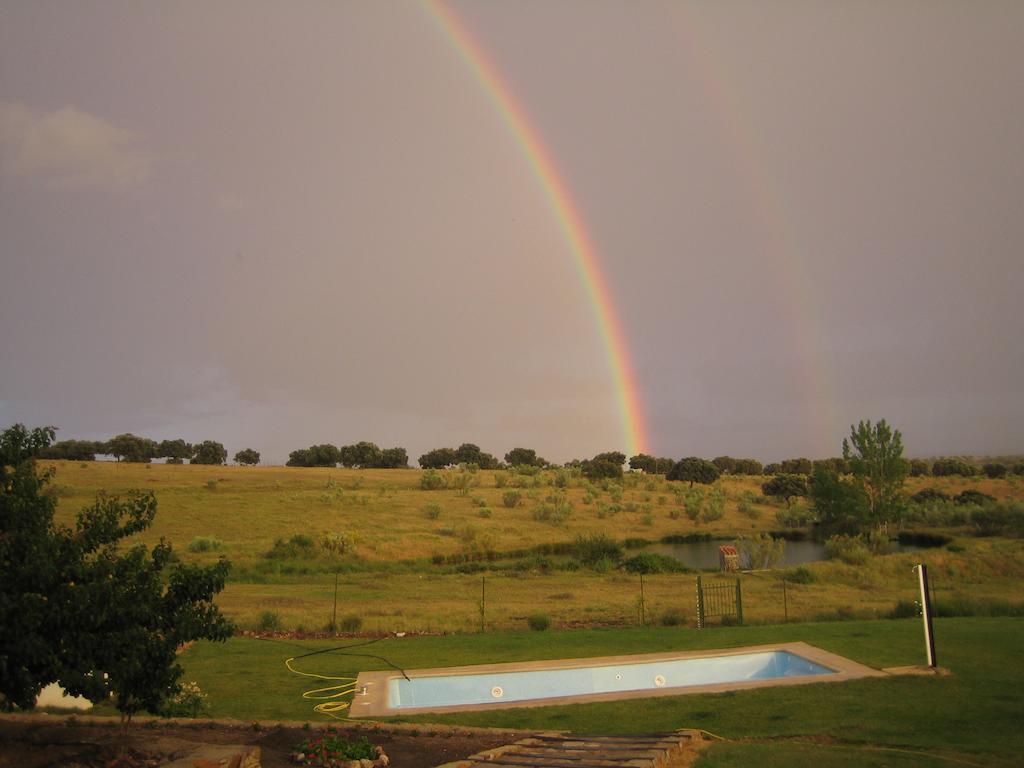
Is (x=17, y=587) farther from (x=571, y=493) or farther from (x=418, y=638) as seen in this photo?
(x=571, y=493)

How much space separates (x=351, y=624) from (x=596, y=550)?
25.8m

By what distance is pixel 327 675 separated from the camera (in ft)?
52.0

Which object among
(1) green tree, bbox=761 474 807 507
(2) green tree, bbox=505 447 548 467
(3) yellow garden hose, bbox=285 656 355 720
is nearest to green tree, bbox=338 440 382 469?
(2) green tree, bbox=505 447 548 467

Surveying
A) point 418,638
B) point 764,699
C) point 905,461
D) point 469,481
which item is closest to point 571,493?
point 469,481

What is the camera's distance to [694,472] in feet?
342

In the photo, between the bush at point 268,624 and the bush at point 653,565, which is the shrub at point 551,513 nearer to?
the bush at point 653,565

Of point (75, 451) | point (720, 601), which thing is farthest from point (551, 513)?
point (75, 451)

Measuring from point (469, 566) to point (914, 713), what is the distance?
33.5 metres

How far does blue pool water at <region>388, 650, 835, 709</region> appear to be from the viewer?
1501 centimetres

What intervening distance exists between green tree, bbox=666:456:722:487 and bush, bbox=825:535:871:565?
2200 inches

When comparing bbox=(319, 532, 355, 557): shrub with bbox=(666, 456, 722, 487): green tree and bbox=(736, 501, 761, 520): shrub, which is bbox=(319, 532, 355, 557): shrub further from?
bbox=(666, 456, 722, 487): green tree

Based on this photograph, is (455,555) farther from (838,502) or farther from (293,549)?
(838,502)

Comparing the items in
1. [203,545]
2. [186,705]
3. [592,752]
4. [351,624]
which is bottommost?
[351,624]

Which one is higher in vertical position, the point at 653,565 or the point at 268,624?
the point at 268,624
